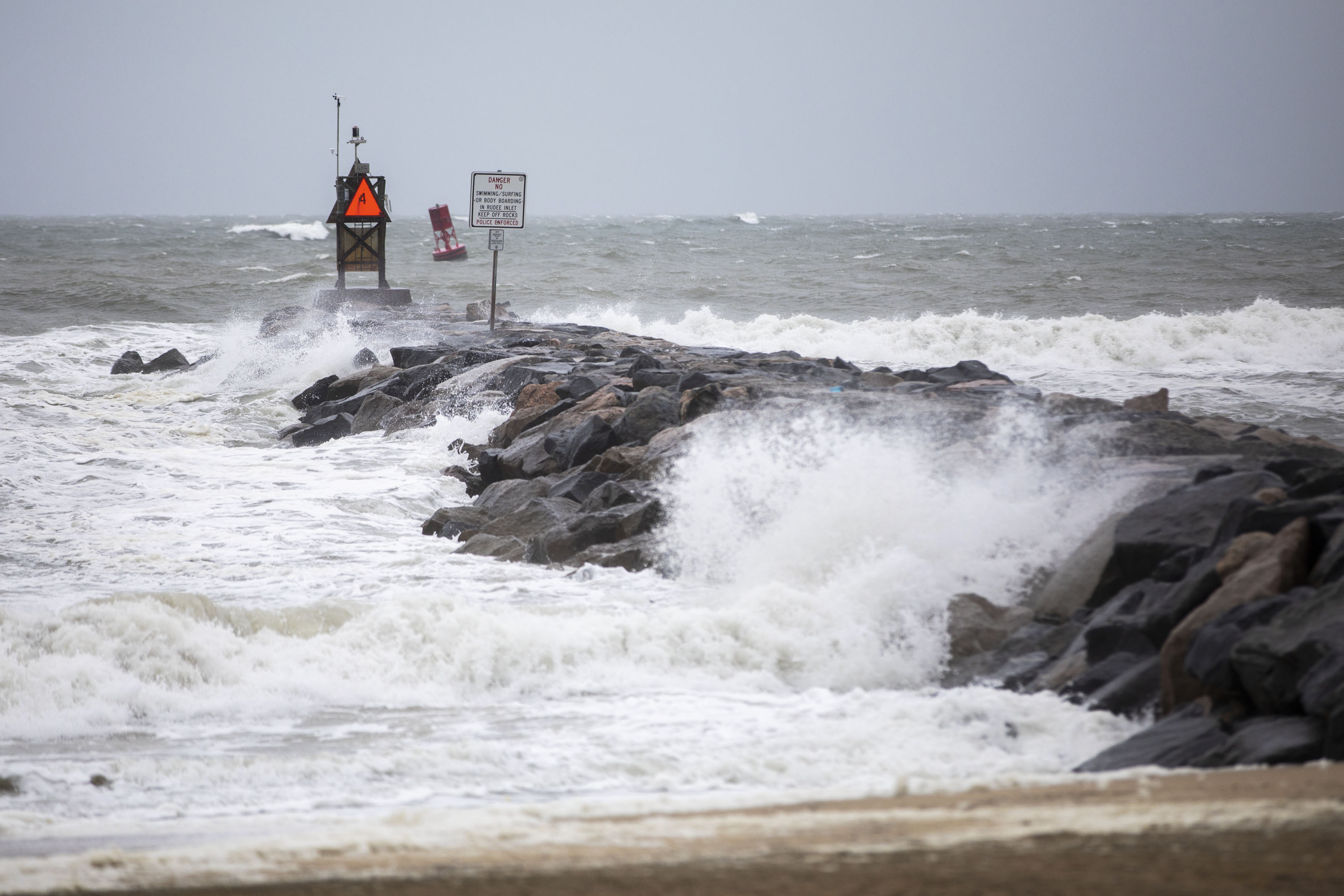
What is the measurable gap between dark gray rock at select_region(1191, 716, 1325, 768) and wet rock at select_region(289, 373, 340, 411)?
1126cm

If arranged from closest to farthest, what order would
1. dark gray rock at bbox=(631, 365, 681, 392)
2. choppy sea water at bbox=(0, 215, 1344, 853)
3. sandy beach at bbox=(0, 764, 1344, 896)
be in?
sandy beach at bbox=(0, 764, 1344, 896), choppy sea water at bbox=(0, 215, 1344, 853), dark gray rock at bbox=(631, 365, 681, 392)

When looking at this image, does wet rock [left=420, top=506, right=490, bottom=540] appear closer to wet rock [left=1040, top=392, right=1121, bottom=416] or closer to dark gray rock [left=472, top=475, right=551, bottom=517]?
dark gray rock [left=472, top=475, right=551, bottom=517]

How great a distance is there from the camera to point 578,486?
7.36 m

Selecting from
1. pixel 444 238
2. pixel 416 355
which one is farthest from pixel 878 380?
pixel 444 238

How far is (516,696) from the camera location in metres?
4.39

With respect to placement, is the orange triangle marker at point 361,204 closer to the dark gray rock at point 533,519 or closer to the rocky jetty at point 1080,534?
the rocky jetty at point 1080,534

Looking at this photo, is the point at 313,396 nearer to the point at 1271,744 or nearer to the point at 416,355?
the point at 416,355

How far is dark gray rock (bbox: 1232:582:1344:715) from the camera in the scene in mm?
3023

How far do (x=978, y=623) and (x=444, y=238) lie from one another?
1126 inches

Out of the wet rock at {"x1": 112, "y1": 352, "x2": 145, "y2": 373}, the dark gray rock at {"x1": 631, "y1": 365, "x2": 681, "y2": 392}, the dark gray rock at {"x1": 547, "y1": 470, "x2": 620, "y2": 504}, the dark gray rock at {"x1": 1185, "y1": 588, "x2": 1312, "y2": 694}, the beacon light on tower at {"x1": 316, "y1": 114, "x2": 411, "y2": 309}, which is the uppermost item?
the beacon light on tower at {"x1": 316, "y1": 114, "x2": 411, "y2": 309}

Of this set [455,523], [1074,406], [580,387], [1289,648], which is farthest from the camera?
[580,387]

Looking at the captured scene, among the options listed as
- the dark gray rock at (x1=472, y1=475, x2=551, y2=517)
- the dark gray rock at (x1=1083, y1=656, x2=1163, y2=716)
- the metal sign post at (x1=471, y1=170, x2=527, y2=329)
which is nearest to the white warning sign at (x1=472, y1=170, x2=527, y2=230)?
the metal sign post at (x1=471, y1=170, x2=527, y2=329)

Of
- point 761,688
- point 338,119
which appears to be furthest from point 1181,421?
point 338,119

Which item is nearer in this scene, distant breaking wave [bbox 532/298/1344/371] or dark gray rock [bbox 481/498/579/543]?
dark gray rock [bbox 481/498/579/543]
